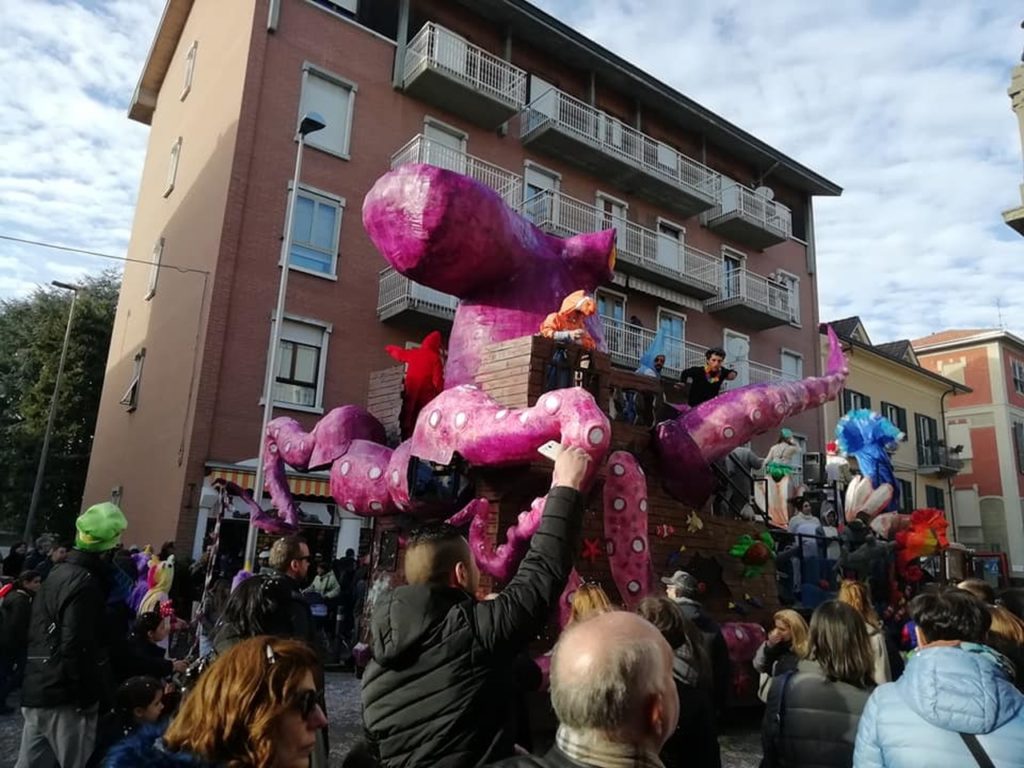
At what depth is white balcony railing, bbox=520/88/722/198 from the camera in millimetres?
19984

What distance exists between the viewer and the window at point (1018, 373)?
116 feet

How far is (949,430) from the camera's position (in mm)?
34875

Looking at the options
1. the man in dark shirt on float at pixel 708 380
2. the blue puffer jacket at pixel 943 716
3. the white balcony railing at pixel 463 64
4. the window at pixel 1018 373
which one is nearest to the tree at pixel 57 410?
the white balcony railing at pixel 463 64

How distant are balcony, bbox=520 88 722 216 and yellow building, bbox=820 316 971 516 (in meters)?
7.79

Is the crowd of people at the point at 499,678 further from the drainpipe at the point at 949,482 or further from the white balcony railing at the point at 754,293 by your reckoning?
the drainpipe at the point at 949,482

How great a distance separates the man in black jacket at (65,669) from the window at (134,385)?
1585 cm

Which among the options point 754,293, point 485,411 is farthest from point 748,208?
point 485,411

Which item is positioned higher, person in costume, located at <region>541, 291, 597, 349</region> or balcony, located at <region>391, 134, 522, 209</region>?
balcony, located at <region>391, 134, 522, 209</region>

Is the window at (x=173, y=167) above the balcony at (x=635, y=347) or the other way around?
above

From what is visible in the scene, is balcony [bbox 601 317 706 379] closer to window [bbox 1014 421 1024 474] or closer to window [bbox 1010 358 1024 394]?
window [bbox 1014 421 1024 474]

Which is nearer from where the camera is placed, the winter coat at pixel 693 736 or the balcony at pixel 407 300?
the winter coat at pixel 693 736

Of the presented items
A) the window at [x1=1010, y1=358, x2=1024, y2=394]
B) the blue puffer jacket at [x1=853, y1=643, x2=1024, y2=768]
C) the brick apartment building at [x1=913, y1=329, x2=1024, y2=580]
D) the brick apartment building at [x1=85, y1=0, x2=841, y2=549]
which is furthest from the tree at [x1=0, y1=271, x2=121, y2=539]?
the window at [x1=1010, y1=358, x2=1024, y2=394]

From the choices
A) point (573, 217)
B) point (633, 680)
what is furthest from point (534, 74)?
point (633, 680)

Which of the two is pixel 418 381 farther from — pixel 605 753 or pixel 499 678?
pixel 605 753
